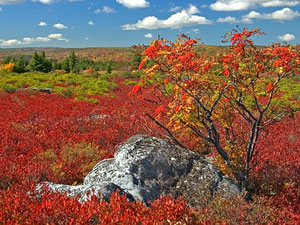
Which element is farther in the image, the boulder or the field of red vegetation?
the boulder

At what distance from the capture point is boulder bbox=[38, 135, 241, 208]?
5.77m

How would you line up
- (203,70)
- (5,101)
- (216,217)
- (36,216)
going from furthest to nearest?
(5,101), (203,70), (216,217), (36,216)

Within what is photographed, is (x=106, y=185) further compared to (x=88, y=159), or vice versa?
(x=88, y=159)

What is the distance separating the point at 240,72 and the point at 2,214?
4804 millimetres

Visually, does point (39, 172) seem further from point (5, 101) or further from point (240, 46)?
point (5, 101)

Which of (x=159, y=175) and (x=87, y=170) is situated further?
(x=87, y=170)

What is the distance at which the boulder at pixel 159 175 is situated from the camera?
5770 millimetres

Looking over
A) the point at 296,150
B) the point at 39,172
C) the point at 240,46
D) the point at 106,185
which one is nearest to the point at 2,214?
the point at 106,185

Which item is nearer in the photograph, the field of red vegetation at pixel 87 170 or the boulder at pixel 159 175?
the field of red vegetation at pixel 87 170

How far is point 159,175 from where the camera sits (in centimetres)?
618

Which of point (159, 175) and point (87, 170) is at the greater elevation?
point (159, 175)

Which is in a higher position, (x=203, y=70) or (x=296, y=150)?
(x=203, y=70)

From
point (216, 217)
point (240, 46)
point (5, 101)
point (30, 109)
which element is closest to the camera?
point (216, 217)

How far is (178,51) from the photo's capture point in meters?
5.92
